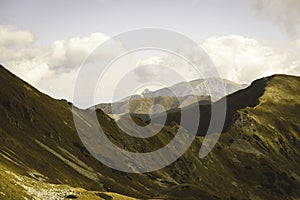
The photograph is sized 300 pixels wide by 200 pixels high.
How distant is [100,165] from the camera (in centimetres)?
12156

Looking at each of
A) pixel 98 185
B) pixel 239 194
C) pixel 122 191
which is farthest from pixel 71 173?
pixel 239 194

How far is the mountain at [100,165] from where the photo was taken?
2813 inches

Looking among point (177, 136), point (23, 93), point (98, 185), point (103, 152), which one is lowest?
point (98, 185)

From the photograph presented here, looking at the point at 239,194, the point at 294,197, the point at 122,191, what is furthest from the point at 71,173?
the point at 294,197

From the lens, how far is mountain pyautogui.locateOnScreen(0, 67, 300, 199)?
234 feet

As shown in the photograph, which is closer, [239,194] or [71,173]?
[71,173]

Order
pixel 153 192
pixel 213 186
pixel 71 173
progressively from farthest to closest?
pixel 213 186 < pixel 153 192 < pixel 71 173

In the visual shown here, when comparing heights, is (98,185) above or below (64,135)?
below

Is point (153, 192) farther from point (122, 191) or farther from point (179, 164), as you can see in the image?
point (179, 164)

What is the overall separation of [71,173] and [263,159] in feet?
399

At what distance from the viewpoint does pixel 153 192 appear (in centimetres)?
11762

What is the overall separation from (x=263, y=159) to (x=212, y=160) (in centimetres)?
3189

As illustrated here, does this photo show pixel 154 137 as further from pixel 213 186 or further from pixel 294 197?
pixel 294 197

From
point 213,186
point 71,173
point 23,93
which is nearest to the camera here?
point 71,173
